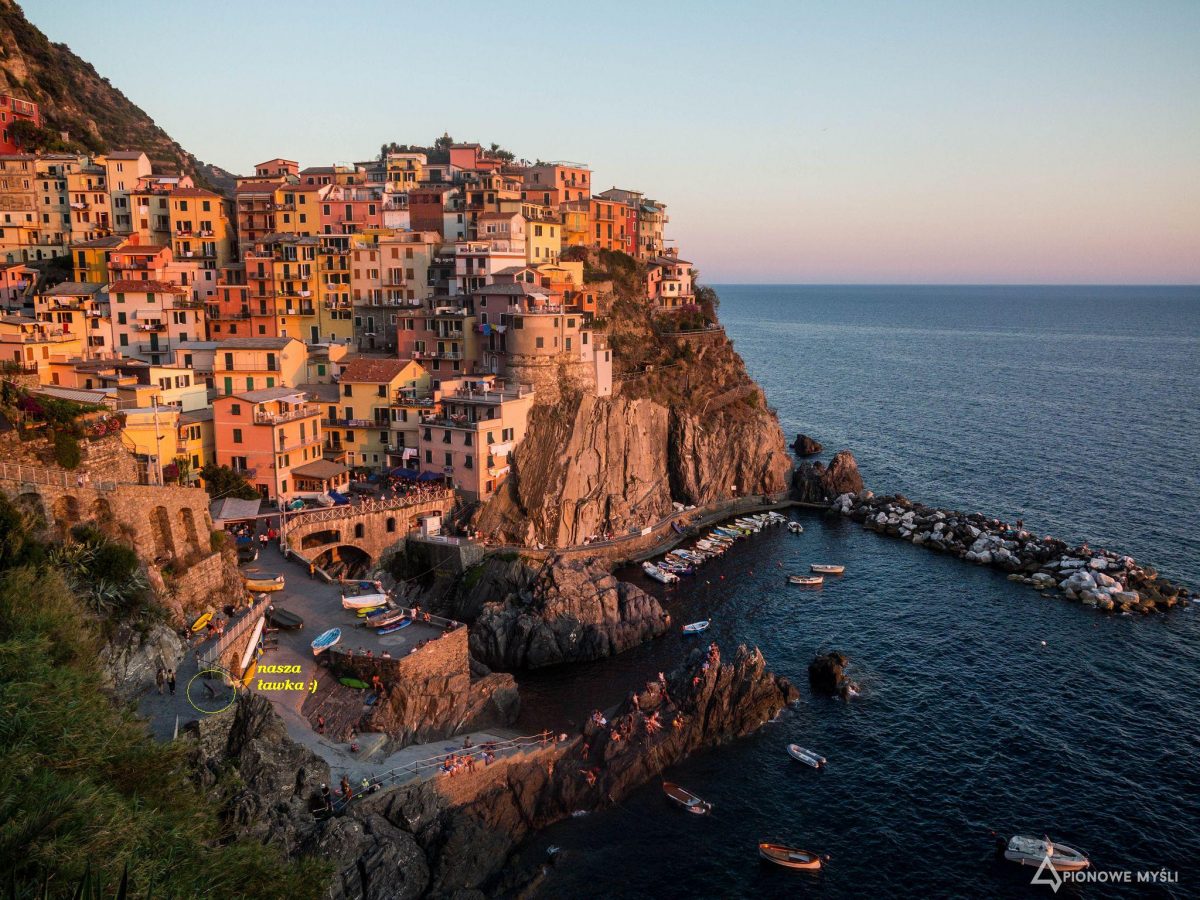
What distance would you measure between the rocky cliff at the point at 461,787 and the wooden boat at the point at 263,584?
14.0m

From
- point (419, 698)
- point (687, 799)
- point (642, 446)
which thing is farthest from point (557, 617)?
point (642, 446)

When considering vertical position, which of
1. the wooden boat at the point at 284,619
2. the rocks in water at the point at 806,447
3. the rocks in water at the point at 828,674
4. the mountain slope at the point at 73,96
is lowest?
the rocks in water at the point at 828,674

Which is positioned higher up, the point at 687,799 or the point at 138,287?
the point at 138,287

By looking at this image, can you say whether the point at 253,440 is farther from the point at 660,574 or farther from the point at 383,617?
the point at 660,574

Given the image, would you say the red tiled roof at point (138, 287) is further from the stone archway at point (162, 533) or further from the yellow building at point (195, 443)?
the stone archway at point (162, 533)

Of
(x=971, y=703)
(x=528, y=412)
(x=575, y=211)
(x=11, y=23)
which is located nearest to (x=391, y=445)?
(x=528, y=412)

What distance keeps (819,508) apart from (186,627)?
5808cm

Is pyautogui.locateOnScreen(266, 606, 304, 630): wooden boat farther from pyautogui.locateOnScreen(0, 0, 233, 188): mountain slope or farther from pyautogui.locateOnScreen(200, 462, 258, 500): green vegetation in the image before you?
pyautogui.locateOnScreen(0, 0, 233, 188): mountain slope

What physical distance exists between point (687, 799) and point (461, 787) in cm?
995

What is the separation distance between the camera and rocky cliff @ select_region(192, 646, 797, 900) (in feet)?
103

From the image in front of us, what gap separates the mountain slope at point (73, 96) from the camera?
334 ft

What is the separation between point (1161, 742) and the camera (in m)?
43.2

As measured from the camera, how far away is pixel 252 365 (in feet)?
217

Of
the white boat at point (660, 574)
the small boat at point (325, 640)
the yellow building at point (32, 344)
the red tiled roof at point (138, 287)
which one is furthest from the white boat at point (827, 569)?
the red tiled roof at point (138, 287)
